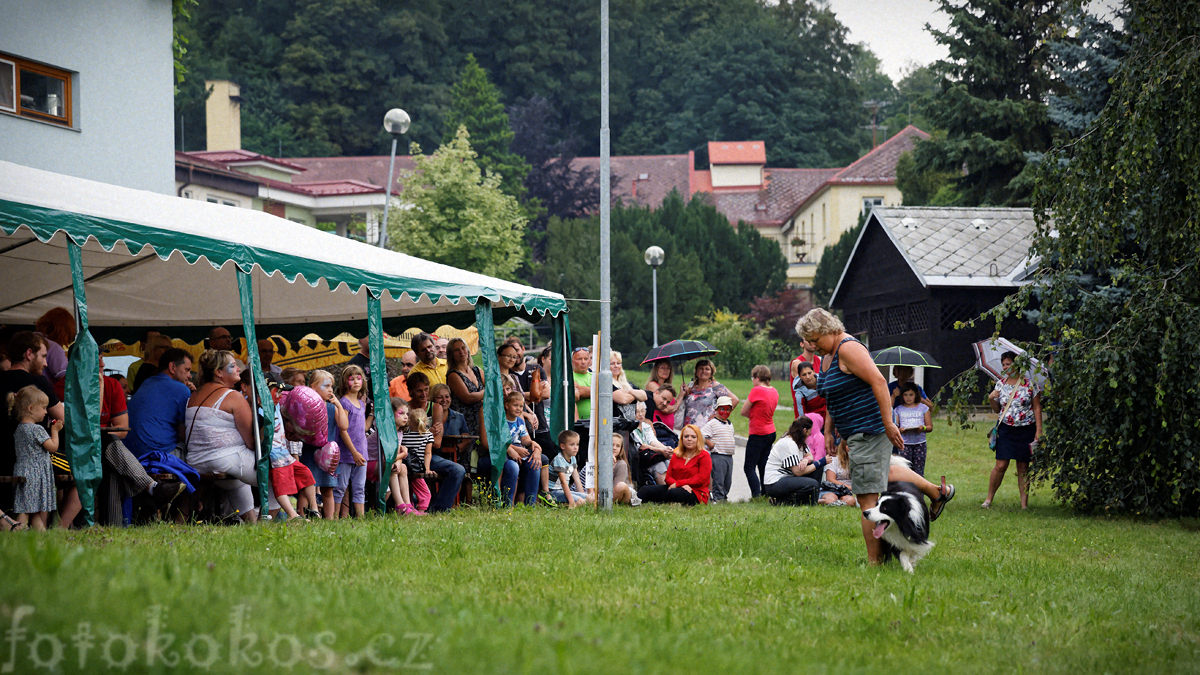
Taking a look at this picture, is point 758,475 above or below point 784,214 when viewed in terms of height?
below

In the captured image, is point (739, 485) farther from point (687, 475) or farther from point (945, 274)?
point (945, 274)

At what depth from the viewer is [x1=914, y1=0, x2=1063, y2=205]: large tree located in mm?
34500

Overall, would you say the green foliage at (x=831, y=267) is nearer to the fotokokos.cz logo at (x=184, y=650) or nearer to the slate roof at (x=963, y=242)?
the slate roof at (x=963, y=242)

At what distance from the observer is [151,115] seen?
22.7 m

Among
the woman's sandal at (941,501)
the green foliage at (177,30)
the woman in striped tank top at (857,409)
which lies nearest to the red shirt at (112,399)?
the woman in striped tank top at (857,409)

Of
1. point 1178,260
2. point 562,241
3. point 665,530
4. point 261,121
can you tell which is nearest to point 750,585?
point 665,530

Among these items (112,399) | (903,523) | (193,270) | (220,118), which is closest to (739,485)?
(193,270)

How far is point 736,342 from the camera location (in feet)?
157

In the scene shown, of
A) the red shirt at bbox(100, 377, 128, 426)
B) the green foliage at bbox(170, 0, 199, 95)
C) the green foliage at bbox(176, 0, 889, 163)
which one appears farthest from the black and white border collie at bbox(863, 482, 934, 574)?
the green foliage at bbox(176, 0, 889, 163)

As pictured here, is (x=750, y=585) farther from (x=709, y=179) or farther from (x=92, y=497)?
(x=709, y=179)

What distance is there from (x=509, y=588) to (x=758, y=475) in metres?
9.37

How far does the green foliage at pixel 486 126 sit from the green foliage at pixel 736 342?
20677 millimetres

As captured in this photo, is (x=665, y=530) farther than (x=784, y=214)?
→ No

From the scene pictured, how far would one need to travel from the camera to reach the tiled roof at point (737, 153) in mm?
85625
